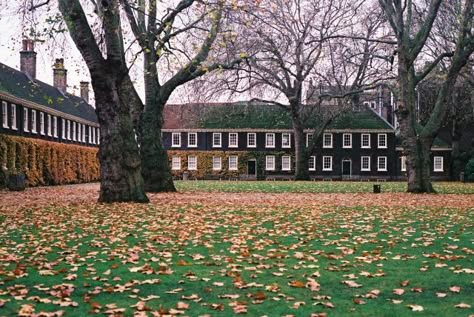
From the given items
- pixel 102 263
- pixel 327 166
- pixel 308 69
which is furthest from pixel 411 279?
pixel 327 166

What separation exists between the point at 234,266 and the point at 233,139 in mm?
68996

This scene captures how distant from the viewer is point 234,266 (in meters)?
9.19

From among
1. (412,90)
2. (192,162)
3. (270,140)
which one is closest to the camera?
(412,90)

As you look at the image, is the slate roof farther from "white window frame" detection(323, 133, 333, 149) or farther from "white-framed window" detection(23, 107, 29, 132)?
"white window frame" detection(323, 133, 333, 149)

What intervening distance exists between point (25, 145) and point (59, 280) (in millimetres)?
37233

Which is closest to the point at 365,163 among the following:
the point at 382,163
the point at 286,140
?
the point at 382,163

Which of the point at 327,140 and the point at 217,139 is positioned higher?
the point at 217,139

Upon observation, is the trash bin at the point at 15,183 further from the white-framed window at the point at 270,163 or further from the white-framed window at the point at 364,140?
A: the white-framed window at the point at 364,140

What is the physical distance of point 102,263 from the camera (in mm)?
9609

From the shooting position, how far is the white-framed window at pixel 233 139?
78.0 meters

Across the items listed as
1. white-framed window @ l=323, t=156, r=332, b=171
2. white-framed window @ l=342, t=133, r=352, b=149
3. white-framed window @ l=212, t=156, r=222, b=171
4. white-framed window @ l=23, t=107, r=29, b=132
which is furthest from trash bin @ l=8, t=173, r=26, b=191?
white-framed window @ l=342, t=133, r=352, b=149

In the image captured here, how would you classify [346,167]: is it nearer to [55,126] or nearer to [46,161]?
[55,126]

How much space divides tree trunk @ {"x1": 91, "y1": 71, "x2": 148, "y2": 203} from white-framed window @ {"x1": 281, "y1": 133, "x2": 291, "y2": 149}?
181ft

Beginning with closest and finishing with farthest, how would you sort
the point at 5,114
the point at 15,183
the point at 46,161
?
1. the point at 15,183
2. the point at 5,114
3. the point at 46,161
